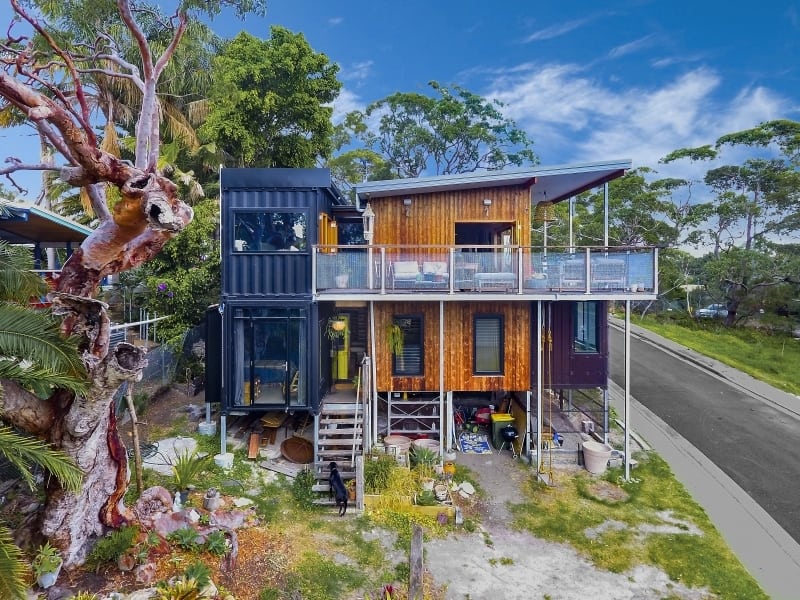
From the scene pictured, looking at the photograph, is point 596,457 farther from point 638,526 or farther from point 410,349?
point 410,349

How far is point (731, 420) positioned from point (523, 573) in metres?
11.4

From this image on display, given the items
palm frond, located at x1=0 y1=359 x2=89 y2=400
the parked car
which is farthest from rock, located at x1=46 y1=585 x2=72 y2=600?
the parked car

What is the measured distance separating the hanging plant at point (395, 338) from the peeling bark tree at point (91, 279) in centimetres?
635

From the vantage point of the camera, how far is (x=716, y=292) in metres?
32.1

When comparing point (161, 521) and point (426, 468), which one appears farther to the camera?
point (426, 468)

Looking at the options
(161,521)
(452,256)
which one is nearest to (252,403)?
(161,521)

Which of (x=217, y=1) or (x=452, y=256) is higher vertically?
(x=217, y=1)

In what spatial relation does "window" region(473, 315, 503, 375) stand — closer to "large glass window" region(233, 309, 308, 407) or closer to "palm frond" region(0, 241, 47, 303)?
"large glass window" region(233, 309, 308, 407)

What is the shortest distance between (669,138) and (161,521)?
43389 millimetres

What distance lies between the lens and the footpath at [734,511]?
7.13 metres

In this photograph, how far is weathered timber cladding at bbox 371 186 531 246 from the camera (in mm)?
11367

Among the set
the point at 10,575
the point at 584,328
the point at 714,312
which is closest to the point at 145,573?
the point at 10,575

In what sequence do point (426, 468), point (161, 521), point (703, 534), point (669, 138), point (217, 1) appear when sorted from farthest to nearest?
1. point (669, 138)
2. point (217, 1)
3. point (426, 468)
4. point (703, 534)
5. point (161, 521)

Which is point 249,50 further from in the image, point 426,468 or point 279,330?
point 426,468
